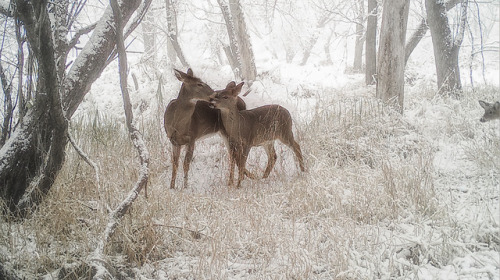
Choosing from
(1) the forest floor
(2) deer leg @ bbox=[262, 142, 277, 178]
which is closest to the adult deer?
(1) the forest floor

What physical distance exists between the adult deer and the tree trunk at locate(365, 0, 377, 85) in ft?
21.1

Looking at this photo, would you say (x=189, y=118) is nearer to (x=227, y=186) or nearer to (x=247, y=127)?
(x=247, y=127)

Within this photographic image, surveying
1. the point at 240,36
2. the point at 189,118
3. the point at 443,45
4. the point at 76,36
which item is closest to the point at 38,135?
the point at 76,36

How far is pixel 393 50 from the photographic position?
4.98 meters

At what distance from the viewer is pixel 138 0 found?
3479mm

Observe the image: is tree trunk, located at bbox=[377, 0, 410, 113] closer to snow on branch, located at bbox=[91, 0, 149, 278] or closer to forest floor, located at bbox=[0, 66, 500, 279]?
forest floor, located at bbox=[0, 66, 500, 279]

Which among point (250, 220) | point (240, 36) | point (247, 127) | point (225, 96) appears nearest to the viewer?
point (250, 220)

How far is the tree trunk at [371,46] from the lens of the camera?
9.44m

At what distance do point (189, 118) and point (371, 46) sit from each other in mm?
7472

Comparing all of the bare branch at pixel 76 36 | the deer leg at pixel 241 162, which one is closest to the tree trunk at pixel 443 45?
the deer leg at pixel 241 162

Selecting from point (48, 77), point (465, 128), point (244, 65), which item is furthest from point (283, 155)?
point (244, 65)

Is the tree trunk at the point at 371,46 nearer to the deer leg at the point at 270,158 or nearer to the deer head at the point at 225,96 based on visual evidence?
the deer leg at the point at 270,158

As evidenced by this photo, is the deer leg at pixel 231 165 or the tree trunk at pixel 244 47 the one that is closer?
the deer leg at pixel 231 165

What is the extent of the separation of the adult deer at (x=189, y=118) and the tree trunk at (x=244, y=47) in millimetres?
4573
